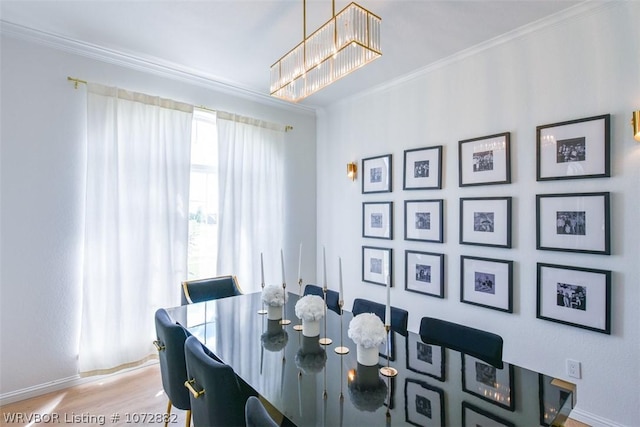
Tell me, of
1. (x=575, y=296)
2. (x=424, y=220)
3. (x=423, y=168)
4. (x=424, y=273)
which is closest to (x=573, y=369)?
(x=575, y=296)

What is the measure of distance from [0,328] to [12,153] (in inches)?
51.9

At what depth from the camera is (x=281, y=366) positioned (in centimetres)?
145

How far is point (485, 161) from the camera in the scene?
2.67 meters

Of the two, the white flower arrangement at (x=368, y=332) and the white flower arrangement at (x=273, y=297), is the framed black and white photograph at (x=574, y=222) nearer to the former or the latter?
A: the white flower arrangement at (x=368, y=332)

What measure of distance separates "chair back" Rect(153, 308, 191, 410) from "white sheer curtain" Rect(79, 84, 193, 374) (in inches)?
54.0

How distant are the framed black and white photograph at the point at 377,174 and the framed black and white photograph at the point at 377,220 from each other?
17 centimetres

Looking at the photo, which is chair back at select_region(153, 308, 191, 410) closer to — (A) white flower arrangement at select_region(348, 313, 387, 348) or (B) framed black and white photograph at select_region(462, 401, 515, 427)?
(A) white flower arrangement at select_region(348, 313, 387, 348)

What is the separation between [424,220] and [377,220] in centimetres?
58

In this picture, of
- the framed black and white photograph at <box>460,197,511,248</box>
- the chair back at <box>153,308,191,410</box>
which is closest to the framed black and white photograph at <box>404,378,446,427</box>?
the chair back at <box>153,308,191,410</box>

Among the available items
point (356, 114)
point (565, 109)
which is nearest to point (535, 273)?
point (565, 109)

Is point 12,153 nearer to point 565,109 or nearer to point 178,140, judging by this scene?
point 178,140

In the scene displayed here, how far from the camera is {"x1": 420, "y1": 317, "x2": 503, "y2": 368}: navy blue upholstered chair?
63.3 inches

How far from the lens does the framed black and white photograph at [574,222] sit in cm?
207

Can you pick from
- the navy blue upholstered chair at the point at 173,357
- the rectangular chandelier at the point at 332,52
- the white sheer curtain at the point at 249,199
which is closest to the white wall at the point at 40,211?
the white sheer curtain at the point at 249,199
